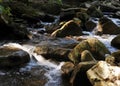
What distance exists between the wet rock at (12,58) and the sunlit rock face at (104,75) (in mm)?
3007

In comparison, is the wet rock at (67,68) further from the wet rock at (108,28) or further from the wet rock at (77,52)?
the wet rock at (108,28)

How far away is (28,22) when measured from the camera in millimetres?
17484

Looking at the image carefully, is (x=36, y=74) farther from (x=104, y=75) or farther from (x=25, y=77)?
(x=104, y=75)

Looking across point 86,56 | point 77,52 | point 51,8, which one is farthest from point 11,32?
point 51,8

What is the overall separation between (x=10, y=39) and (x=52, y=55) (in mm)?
3564

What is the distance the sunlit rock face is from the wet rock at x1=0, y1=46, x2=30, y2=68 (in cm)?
301

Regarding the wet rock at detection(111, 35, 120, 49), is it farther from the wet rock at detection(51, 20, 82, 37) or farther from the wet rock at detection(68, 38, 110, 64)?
the wet rock at detection(51, 20, 82, 37)

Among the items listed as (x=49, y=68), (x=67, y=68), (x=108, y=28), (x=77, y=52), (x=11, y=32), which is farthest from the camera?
(x=108, y=28)

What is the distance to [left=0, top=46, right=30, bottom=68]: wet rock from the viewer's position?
10.0 meters

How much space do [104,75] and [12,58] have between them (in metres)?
3.67

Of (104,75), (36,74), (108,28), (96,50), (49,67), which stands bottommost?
(108,28)

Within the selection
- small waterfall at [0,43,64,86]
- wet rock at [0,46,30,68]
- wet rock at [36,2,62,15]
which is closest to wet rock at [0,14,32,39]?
small waterfall at [0,43,64,86]

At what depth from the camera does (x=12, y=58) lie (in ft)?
33.2

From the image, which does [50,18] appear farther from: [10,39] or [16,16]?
[10,39]
